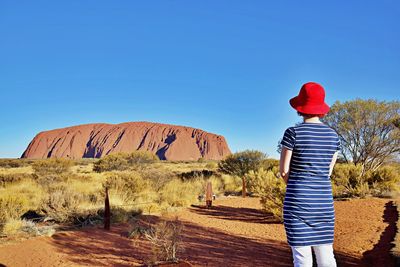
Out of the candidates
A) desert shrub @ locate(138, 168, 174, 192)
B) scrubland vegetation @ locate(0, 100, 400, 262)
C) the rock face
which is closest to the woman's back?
scrubland vegetation @ locate(0, 100, 400, 262)

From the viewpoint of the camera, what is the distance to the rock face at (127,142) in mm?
113438

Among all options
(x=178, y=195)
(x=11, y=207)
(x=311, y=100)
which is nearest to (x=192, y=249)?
(x=311, y=100)

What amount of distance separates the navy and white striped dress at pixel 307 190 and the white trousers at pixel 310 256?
44 mm

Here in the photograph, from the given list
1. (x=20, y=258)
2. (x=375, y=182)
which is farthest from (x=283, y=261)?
(x=375, y=182)

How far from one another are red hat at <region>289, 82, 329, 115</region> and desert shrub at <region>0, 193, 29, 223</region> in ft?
27.1

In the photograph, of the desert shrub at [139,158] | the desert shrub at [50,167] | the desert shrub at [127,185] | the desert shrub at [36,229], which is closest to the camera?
the desert shrub at [36,229]

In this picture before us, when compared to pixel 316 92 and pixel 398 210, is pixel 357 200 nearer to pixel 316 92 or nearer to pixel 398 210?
pixel 398 210

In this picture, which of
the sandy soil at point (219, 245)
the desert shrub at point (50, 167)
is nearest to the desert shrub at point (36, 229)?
the sandy soil at point (219, 245)

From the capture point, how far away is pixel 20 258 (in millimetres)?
6164

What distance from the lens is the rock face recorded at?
113m

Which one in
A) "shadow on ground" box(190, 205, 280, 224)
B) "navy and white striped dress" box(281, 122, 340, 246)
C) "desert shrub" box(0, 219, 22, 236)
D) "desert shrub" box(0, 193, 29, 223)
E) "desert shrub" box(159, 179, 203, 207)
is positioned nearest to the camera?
"navy and white striped dress" box(281, 122, 340, 246)

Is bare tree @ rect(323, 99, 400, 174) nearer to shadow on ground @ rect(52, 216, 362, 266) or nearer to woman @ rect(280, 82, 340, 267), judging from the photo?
shadow on ground @ rect(52, 216, 362, 266)

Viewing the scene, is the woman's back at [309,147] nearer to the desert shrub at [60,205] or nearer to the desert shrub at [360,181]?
the desert shrub at [60,205]

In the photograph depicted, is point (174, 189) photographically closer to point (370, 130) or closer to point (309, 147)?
point (370, 130)
